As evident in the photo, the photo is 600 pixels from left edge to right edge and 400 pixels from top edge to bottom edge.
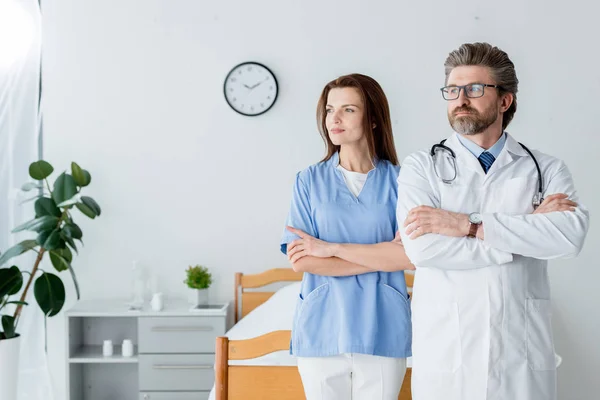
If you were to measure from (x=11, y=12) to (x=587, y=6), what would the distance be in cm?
298

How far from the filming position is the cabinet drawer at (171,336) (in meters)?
3.42

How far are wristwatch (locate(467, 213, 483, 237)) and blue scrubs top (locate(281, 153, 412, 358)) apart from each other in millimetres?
228

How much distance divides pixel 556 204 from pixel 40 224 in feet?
8.10

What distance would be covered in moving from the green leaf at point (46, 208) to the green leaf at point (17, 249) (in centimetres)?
16

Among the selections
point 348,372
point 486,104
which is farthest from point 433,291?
point 486,104

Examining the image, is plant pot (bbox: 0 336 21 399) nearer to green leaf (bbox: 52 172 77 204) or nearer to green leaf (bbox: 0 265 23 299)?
green leaf (bbox: 0 265 23 299)

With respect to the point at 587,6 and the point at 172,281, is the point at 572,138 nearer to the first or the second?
the point at 587,6

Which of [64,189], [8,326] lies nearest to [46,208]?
[64,189]

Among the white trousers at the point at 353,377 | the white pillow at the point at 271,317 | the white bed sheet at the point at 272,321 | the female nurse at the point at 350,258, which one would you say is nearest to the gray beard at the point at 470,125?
the female nurse at the point at 350,258

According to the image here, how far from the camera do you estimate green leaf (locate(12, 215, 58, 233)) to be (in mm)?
3283

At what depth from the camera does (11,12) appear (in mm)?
3373

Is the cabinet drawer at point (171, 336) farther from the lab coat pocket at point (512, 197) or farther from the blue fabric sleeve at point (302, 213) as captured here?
the lab coat pocket at point (512, 197)

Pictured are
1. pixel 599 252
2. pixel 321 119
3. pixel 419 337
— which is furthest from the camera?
pixel 599 252

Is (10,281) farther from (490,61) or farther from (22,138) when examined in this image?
(490,61)
